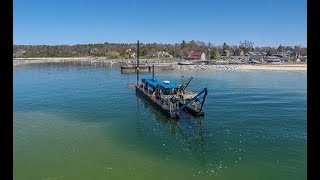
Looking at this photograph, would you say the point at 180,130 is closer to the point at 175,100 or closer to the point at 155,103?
the point at 175,100

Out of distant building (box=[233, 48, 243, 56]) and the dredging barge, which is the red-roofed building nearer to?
distant building (box=[233, 48, 243, 56])

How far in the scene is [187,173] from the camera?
22.1m

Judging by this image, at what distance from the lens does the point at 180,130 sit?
1273 inches

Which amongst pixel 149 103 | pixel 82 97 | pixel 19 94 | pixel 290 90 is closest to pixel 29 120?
pixel 149 103

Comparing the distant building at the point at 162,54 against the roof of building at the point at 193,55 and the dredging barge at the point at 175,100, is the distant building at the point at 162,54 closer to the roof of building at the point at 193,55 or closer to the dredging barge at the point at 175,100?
the roof of building at the point at 193,55

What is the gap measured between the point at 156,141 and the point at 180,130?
382 centimetres

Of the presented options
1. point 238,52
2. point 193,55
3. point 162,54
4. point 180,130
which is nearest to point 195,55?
point 193,55

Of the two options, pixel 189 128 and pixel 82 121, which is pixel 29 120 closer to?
pixel 82 121

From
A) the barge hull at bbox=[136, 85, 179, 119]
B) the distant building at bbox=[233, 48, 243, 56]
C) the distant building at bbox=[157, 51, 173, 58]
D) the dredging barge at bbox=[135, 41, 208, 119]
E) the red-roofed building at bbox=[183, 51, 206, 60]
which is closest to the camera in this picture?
the barge hull at bbox=[136, 85, 179, 119]

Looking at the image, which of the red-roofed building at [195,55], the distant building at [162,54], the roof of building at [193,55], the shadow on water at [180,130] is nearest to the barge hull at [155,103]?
the shadow on water at [180,130]

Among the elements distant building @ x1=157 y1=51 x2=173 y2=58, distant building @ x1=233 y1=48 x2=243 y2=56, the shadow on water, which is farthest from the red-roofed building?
the shadow on water

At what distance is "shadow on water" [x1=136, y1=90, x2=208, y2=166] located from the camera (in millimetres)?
26188

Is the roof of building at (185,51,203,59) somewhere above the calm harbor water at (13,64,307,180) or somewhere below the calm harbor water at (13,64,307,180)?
above

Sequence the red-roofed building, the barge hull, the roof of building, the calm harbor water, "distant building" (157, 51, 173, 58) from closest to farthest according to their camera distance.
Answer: the calm harbor water
the barge hull
the red-roofed building
the roof of building
"distant building" (157, 51, 173, 58)
